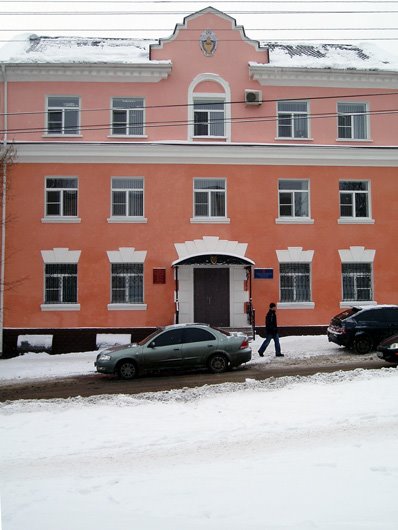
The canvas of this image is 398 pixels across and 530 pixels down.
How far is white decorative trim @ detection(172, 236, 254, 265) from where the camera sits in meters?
20.3

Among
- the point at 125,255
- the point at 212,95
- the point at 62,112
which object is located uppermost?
the point at 212,95

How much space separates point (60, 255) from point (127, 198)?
3.56 metres

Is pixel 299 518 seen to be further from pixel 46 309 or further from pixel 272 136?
pixel 272 136

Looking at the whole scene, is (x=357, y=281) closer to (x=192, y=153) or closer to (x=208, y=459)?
(x=192, y=153)

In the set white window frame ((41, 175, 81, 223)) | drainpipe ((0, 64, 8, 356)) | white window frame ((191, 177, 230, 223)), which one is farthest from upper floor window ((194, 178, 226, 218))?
drainpipe ((0, 64, 8, 356))

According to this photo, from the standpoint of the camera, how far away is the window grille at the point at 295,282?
20.7m

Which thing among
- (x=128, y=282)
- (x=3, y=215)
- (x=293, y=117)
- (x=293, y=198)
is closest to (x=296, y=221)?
(x=293, y=198)

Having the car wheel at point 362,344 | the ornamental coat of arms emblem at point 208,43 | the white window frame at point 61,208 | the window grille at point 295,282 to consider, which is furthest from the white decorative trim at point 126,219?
the car wheel at point 362,344

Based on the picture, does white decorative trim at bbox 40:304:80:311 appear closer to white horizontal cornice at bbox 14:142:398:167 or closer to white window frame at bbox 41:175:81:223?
white window frame at bbox 41:175:81:223

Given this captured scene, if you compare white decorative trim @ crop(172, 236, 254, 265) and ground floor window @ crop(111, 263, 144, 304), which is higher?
white decorative trim @ crop(172, 236, 254, 265)

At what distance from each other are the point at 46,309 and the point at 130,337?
3.56 meters

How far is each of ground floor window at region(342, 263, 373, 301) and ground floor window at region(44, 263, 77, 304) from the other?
440 inches

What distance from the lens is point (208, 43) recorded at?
2105 cm

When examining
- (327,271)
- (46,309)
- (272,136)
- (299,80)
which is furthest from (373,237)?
(46,309)
